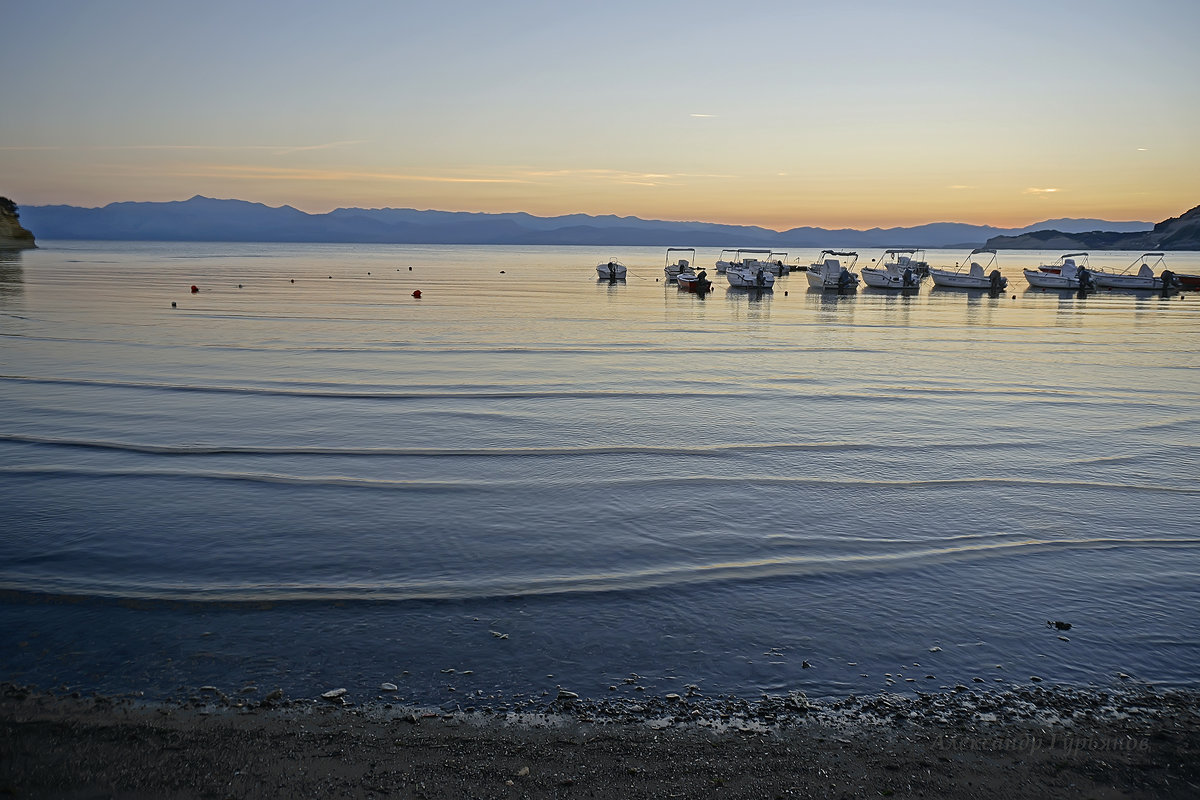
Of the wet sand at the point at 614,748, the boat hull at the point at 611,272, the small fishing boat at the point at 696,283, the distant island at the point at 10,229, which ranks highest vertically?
the distant island at the point at 10,229

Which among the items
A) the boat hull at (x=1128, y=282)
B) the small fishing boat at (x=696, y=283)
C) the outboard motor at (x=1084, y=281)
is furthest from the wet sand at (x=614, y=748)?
the boat hull at (x=1128, y=282)

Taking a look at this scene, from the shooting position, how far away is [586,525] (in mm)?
9680

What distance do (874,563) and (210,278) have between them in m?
70.1

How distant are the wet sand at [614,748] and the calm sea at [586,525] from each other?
33 centimetres

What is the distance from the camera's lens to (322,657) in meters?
6.36

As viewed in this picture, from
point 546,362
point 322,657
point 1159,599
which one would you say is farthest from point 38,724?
point 546,362

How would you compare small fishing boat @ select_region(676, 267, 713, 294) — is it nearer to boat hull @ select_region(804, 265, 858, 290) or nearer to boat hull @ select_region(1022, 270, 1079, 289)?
boat hull @ select_region(804, 265, 858, 290)

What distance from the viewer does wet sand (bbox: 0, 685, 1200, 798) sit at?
476 centimetres

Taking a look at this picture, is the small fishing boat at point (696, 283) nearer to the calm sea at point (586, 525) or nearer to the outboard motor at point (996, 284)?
the outboard motor at point (996, 284)

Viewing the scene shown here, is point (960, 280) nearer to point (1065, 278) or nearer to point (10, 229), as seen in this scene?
point (1065, 278)

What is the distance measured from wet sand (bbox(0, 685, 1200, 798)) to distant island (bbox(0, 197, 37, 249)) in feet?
506

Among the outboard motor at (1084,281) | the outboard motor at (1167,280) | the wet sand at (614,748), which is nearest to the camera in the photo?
the wet sand at (614,748)

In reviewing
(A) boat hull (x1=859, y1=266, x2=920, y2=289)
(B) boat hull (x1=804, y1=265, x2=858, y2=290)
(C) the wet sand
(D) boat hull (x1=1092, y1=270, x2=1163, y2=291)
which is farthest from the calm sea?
(D) boat hull (x1=1092, y1=270, x2=1163, y2=291)

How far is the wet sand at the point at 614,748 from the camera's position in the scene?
4758mm
